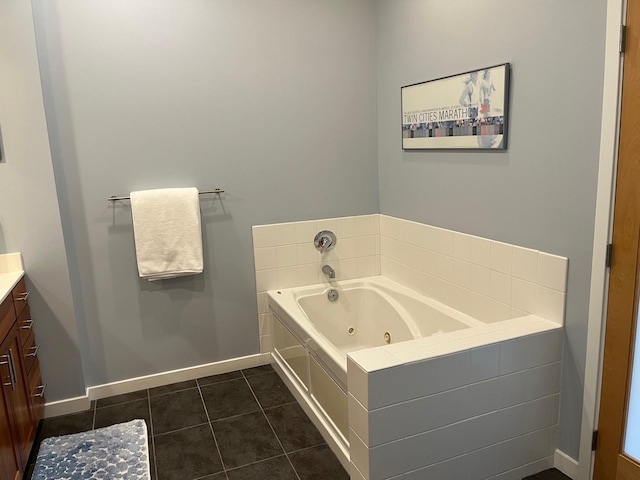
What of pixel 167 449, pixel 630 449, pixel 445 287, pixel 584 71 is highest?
pixel 584 71

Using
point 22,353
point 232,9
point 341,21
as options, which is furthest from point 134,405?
point 341,21

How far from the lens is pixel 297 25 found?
124 inches

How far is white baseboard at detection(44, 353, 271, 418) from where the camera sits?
2.90 m

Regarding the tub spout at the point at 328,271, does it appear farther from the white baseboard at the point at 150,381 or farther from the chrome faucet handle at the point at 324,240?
the white baseboard at the point at 150,381

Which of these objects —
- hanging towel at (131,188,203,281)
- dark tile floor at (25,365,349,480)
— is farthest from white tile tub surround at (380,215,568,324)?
hanging towel at (131,188,203,281)

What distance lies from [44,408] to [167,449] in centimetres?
86

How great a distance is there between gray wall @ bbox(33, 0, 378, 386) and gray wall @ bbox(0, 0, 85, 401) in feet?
0.47

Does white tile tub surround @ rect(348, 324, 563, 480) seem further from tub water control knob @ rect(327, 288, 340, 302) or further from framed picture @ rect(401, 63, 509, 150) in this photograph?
tub water control knob @ rect(327, 288, 340, 302)

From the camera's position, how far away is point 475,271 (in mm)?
2641

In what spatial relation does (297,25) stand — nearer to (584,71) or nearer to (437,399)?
(584,71)

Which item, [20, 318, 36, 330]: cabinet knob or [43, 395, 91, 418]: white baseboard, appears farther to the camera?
[43, 395, 91, 418]: white baseboard

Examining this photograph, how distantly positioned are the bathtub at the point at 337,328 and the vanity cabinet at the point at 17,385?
1.39 metres

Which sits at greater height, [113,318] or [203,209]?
[203,209]

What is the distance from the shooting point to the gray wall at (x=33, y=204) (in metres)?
2.52
